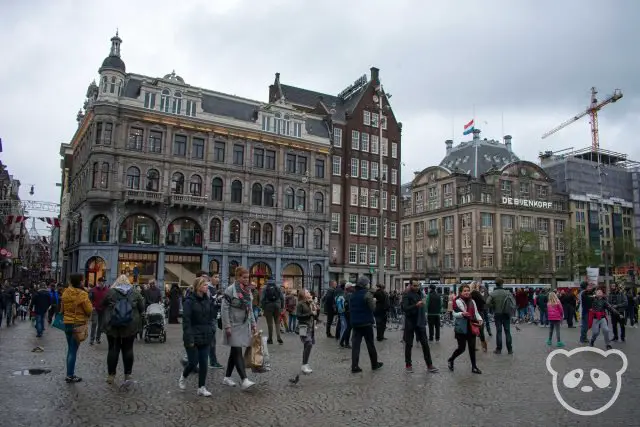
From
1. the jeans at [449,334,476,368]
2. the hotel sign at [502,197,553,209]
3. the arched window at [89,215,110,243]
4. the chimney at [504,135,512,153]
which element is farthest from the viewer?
the chimney at [504,135,512,153]

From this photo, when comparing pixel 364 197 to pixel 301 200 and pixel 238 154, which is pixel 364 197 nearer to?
pixel 301 200

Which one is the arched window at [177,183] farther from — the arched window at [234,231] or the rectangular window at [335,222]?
the rectangular window at [335,222]

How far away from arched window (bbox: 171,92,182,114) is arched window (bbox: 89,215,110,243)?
1004cm

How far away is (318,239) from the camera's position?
5034 centimetres

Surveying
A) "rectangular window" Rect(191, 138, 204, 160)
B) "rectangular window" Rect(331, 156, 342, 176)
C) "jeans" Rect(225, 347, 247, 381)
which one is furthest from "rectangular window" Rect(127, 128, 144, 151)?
"jeans" Rect(225, 347, 247, 381)

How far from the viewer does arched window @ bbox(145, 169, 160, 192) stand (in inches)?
1678

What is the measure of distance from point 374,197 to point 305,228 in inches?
354

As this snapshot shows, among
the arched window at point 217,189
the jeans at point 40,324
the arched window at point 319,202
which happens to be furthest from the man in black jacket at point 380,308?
the arched window at point 319,202

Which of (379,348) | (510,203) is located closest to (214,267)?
(379,348)

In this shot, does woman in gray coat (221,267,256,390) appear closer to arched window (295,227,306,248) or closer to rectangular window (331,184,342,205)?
arched window (295,227,306,248)

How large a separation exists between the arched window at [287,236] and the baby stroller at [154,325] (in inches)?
1220

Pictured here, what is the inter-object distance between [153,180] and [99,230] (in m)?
5.49

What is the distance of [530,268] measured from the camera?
236 ft

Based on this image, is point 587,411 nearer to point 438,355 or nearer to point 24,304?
point 438,355
